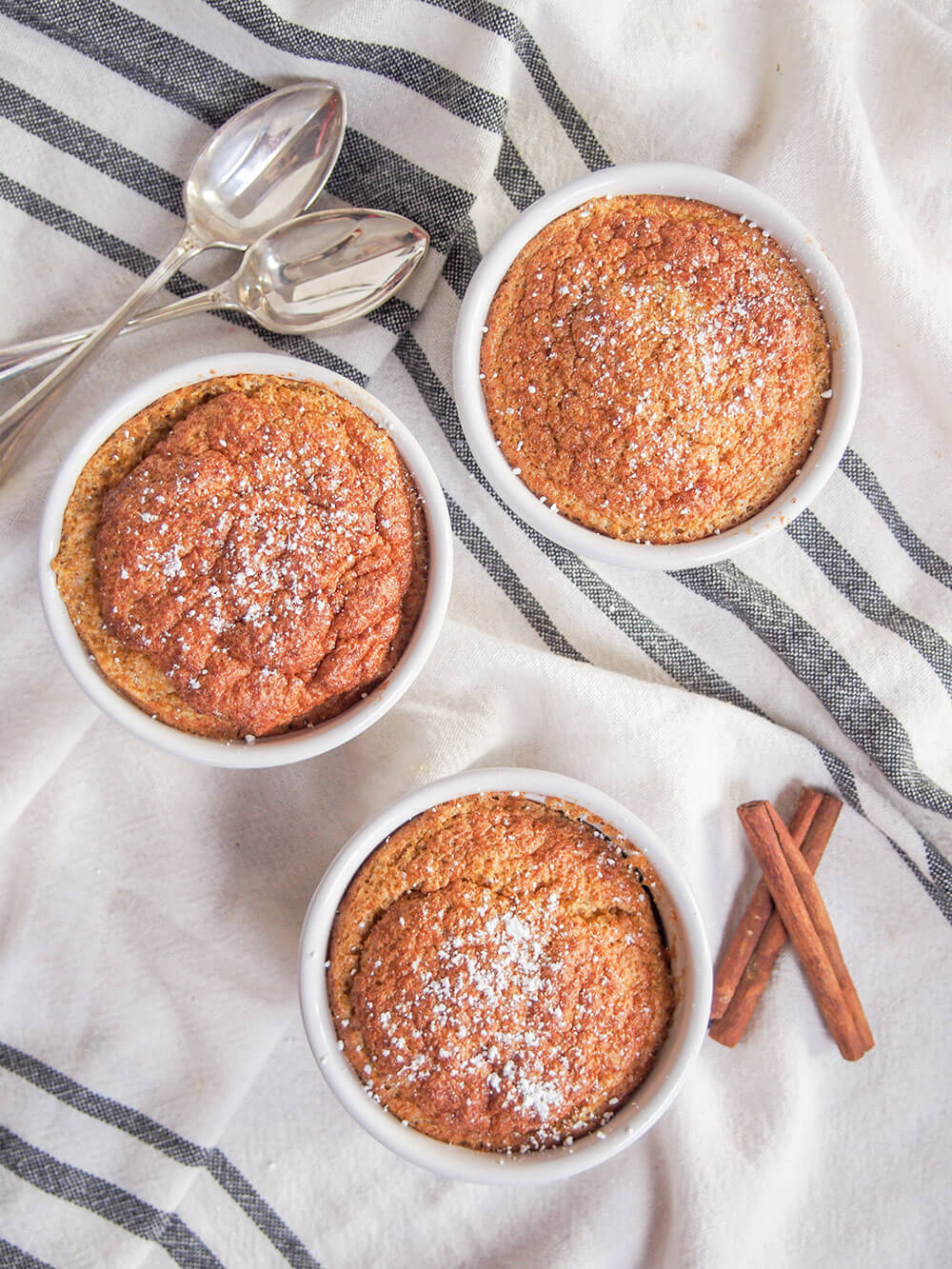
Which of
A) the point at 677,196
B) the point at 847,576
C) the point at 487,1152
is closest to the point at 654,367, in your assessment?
the point at 677,196

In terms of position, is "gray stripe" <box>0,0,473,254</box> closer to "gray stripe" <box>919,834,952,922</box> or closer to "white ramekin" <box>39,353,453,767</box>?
"white ramekin" <box>39,353,453,767</box>

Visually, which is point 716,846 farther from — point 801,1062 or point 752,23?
point 752,23

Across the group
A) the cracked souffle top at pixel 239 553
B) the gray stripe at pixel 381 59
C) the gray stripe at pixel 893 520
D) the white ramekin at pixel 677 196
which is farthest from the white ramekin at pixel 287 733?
the gray stripe at pixel 893 520

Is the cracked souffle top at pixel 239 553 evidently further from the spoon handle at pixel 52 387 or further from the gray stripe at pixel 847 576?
the gray stripe at pixel 847 576

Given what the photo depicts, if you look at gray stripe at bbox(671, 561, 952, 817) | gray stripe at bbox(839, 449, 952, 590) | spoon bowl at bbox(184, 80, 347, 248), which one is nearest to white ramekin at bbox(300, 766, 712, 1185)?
gray stripe at bbox(671, 561, 952, 817)

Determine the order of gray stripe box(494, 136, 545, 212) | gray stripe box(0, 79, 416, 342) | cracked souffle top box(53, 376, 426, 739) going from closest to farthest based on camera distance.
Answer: cracked souffle top box(53, 376, 426, 739) < gray stripe box(0, 79, 416, 342) < gray stripe box(494, 136, 545, 212)

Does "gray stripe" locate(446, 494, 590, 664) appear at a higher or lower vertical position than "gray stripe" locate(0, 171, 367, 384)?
lower
